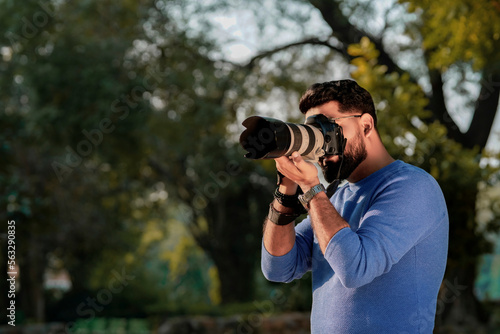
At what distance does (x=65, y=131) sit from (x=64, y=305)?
962 cm

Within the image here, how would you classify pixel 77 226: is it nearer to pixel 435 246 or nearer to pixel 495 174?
pixel 495 174

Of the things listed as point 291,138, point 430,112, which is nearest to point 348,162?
point 291,138

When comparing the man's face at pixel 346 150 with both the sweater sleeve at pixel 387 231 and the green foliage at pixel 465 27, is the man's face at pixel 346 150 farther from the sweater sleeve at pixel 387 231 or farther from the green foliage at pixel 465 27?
the green foliage at pixel 465 27

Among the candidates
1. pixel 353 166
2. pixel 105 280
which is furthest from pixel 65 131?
pixel 105 280

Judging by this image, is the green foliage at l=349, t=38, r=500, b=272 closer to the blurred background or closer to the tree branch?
the blurred background

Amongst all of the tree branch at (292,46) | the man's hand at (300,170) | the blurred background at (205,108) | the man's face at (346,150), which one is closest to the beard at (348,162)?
the man's face at (346,150)

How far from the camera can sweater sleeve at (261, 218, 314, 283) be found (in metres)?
2.08

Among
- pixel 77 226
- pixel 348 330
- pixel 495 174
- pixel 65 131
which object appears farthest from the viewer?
pixel 77 226

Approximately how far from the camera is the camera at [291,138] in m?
1.78

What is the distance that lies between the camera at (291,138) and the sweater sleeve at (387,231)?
0.77 feet

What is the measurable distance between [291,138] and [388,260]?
46 cm

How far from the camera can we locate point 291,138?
1.79 m

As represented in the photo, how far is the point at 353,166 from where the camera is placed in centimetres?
196

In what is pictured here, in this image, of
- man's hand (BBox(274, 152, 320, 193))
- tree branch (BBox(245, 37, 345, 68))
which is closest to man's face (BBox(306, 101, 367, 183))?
man's hand (BBox(274, 152, 320, 193))
